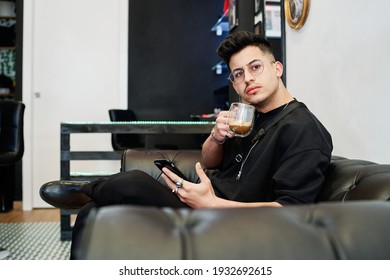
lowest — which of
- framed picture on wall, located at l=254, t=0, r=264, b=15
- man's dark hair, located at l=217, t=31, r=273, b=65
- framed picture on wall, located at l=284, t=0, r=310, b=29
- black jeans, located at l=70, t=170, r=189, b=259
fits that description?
black jeans, located at l=70, t=170, r=189, b=259

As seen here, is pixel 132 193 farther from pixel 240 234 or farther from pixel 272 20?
pixel 272 20

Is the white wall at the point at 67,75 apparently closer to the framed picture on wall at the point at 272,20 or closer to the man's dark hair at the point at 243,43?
the framed picture on wall at the point at 272,20

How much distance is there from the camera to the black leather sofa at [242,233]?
1.56 ft

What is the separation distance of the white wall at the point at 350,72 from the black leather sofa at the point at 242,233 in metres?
1.01

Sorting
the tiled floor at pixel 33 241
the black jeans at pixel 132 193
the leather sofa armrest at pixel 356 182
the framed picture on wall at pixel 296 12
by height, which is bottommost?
the tiled floor at pixel 33 241

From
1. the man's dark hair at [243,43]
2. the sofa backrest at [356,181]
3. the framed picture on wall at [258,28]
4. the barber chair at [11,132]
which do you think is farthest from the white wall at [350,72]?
the barber chair at [11,132]

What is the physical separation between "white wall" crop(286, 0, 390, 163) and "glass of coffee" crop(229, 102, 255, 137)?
1.67 feet

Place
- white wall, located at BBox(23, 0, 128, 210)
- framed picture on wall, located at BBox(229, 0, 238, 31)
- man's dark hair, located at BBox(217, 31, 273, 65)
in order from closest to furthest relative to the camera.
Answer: man's dark hair, located at BBox(217, 31, 273, 65)
framed picture on wall, located at BBox(229, 0, 238, 31)
white wall, located at BBox(23, 0, 128, 210)

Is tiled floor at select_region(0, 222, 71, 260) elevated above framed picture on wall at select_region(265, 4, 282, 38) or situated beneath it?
situated beneath

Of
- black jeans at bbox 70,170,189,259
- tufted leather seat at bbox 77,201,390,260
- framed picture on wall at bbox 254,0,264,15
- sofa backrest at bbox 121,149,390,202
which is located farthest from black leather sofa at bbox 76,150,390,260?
framed picture on wall at bbox 254,0,264,15

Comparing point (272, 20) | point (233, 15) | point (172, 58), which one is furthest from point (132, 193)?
point (172, 58)

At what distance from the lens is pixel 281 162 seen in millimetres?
1252

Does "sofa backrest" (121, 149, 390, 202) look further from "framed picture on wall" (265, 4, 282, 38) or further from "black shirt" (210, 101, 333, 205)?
"framed picture on wall" (265, 4, 282, 38)

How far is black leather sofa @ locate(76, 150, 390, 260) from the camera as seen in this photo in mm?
475
